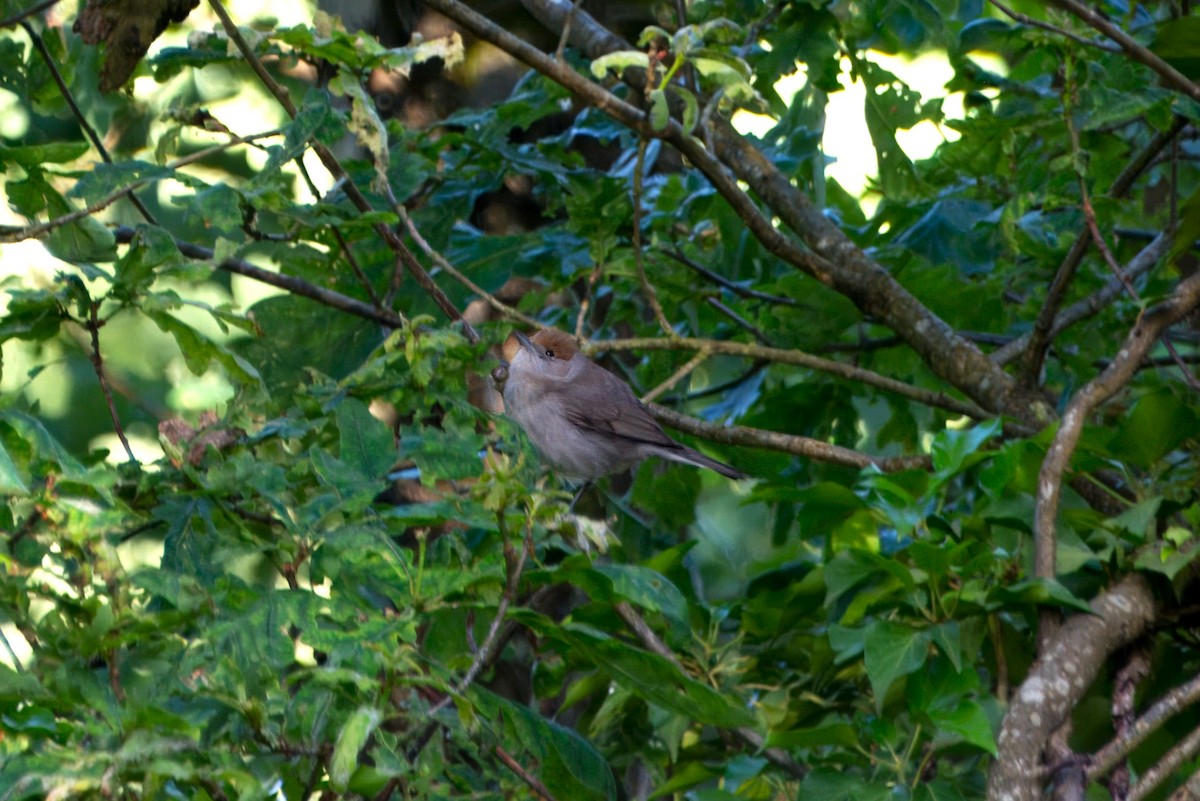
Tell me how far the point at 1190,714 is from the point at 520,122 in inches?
92.5

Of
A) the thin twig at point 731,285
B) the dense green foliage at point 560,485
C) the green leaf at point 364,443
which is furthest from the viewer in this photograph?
the thin twig at point 731,285

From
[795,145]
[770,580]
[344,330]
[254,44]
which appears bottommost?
[770,580]

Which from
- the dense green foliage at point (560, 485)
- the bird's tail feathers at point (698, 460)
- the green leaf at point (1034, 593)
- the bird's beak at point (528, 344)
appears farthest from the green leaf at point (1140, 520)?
the bird's beak at point (528, 344)

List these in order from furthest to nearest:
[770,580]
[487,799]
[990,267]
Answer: [990,267]
[770,580]
[487,799]

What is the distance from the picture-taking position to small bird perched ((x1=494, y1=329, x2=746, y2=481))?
13.8 ft

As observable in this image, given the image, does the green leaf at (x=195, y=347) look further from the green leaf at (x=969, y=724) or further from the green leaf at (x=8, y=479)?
the green leaf at (x=969, y=724)

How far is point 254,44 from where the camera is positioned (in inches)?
101

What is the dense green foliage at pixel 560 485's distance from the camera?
1739mm

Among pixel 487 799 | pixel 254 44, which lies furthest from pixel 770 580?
pixel 254 44

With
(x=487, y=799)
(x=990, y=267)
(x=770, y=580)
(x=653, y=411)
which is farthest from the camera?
(x=990, y=267)

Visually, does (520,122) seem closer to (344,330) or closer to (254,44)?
(344,330)

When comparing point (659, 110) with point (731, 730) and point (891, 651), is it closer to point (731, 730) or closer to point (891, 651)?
point (891, 651)

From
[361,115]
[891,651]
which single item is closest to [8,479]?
[361,115]

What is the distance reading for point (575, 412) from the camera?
4414mm
